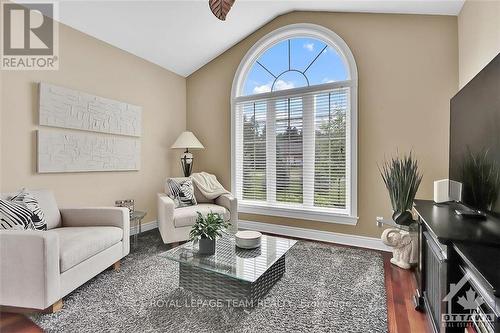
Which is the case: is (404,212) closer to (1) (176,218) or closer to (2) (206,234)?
(2) (206,234)

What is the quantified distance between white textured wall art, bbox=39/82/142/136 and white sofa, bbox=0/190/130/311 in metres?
0.84

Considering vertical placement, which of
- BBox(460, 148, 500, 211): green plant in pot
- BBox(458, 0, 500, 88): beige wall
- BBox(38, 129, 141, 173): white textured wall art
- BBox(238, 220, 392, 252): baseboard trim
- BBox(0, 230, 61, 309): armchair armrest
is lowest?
BBox(238, 220, 392, 252): baseboard trim

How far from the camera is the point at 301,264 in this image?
2471 millimetres

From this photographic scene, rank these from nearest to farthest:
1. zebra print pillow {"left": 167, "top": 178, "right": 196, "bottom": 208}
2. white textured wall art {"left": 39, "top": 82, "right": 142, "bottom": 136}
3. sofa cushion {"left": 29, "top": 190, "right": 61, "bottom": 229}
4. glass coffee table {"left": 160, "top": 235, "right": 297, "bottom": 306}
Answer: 1. glass coffee table {"left": 160, "top": 235, "right": 297, "bottom": 306}
2. sofa cushion {"left": 29, "top": 190, "right": 61, "bottom": 229}
3. white textured wall art {"left": 39, "top": 82, "right": 142, "bottom": 136}
4. zebra print pillow {"left": 167, "top": 178, "right": 196, "bottom": 208}

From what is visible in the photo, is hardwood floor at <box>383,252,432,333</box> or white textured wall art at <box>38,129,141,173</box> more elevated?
white textured wall art at <box>38,129,141,173</box>

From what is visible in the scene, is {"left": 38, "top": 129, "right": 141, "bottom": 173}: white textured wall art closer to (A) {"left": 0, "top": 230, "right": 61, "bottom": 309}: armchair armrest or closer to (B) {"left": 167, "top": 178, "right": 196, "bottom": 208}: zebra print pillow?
(B) {"left": 167, "top": 178, "right": 196, "bottom": 208}: zebra print pillow

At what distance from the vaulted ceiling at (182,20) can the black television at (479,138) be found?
1.44 meters

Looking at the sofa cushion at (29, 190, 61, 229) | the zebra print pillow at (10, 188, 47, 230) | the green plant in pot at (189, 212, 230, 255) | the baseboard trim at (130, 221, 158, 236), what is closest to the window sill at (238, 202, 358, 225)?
the baseboard trim at (130, 221, 158, 236)

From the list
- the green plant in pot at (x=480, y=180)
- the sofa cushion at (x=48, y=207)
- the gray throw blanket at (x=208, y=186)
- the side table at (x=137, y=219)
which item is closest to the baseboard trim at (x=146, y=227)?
the side table at (x=137, y=219)

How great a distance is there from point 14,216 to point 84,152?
1.13 metres

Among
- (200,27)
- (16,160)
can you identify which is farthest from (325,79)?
(16,160)

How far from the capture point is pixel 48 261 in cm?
163

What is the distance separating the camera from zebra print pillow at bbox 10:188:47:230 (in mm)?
1999

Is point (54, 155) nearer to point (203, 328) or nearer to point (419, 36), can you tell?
point (203, 328)
